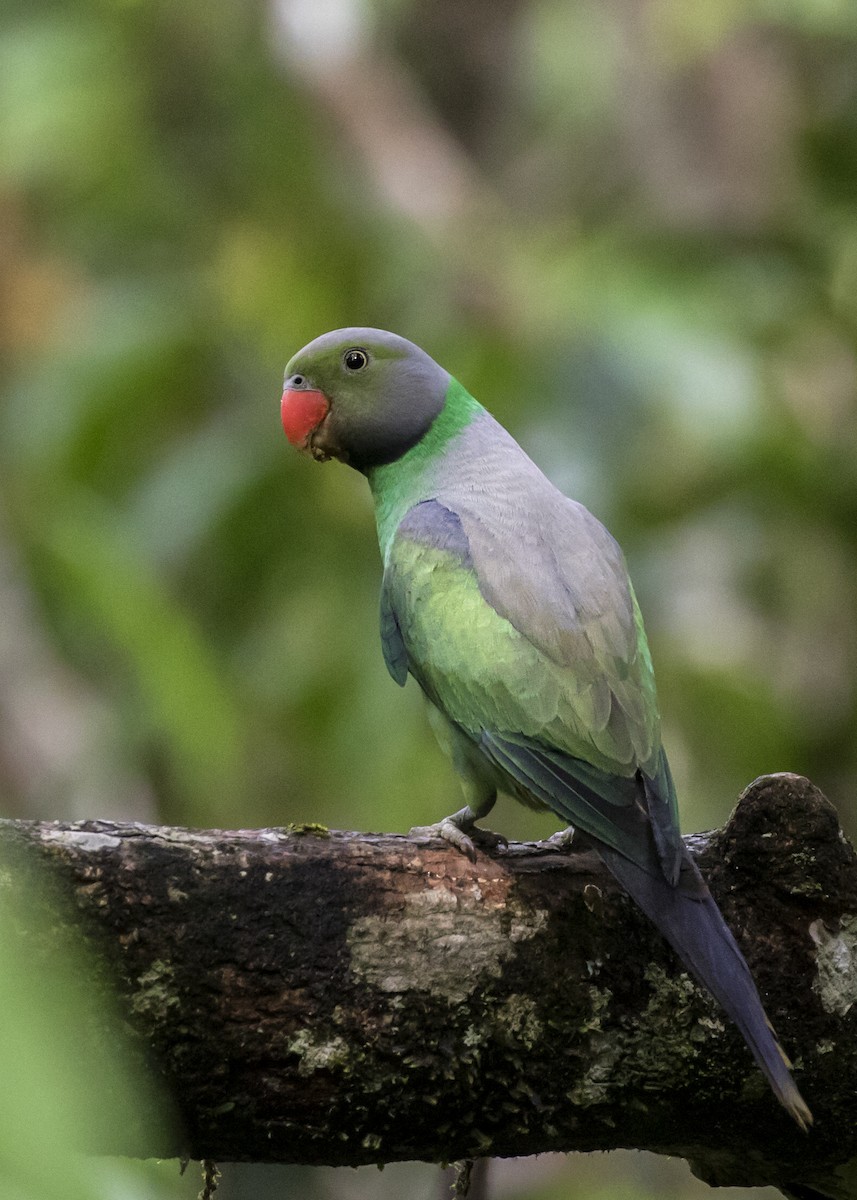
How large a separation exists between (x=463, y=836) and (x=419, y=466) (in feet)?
3.47

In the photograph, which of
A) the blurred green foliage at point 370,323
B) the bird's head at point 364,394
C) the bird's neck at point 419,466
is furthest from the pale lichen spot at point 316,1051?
the blurred green foliage at point 370,323

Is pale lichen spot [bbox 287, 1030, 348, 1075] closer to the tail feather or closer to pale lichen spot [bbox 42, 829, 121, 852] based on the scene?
pale lichen spot [bbox 42, 829, 121, 852]

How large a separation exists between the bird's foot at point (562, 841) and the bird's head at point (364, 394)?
1.00m

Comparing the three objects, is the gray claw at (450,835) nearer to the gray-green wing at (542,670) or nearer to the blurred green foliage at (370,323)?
the gray-green wing at (542,670)

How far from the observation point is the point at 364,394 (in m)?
3.30

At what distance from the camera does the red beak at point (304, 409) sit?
333 centimetres

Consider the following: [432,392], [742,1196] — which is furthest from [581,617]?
[742,1196]

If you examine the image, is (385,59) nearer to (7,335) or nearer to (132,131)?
(132,131)

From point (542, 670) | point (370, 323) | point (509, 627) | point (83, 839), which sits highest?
point (370, 323)

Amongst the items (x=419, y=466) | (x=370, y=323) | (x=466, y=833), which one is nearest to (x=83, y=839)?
(x=466, y=833)

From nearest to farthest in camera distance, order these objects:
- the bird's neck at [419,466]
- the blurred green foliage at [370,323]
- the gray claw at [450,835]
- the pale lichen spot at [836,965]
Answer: the pale lichen spot at [836,965] → the gray claw at [450,835] → the bird's neck at [419,466] → the blurred green foliage at [370,323]

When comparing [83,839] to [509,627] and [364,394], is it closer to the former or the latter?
[509,627]

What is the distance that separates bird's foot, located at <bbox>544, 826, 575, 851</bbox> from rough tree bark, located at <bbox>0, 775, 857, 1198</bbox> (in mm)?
129

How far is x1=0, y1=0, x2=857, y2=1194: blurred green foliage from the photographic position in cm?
489
